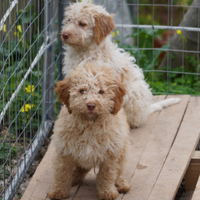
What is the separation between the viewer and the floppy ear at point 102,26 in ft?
14.9

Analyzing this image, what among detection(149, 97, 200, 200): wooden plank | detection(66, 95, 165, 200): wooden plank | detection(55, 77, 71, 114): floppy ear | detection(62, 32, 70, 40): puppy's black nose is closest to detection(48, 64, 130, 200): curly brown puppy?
detection(55, 77, 71, 114): floppy ear

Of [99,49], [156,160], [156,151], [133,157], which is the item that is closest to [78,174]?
[133,157]

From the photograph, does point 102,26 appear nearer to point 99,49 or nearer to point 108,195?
point 99,49

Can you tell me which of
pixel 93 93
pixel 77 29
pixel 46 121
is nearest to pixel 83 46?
pixel 77 29

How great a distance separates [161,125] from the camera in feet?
16.1

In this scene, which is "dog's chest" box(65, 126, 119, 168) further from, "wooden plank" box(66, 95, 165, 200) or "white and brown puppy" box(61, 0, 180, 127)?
"white and brown puppy" box(61, 0, 180, 127)

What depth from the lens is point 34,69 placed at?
579 centimetres

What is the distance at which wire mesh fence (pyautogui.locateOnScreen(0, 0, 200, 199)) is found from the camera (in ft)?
12.9

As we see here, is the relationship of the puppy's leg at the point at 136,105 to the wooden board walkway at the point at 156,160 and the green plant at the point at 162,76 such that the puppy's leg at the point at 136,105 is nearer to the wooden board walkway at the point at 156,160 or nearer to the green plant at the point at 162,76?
the wooden board walkway at the point at 156,160

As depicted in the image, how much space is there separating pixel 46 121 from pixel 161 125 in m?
1.45

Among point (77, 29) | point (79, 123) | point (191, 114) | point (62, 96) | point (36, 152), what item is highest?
point (77, 29)

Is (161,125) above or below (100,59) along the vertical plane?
below

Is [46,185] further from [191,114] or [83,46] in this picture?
[191,114]

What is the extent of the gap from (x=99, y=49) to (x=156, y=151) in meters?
1.29
